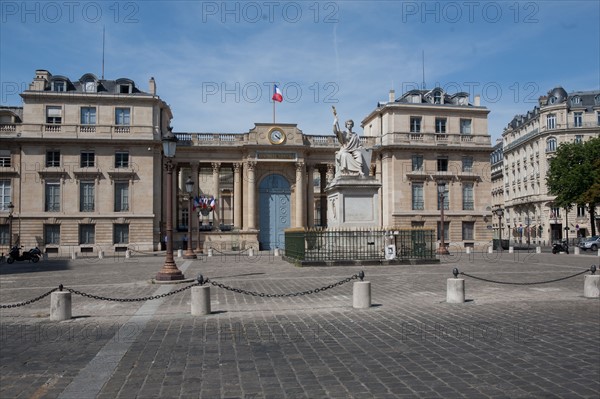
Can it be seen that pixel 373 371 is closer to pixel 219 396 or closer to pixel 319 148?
pixel 219 396

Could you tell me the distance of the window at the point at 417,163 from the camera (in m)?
49.4

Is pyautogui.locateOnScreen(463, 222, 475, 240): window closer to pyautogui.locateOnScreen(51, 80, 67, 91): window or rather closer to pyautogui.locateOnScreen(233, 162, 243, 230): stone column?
pyautogui.locateOnScreen(233, 162, 243, 230): stone column

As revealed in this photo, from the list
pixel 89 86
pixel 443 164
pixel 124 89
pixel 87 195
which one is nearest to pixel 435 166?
pixel 443 164

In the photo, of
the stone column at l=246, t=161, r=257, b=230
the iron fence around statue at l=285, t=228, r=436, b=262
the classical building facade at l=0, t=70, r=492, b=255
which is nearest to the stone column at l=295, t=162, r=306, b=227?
the classical building facade at l=0, t=70, r=492, b=255

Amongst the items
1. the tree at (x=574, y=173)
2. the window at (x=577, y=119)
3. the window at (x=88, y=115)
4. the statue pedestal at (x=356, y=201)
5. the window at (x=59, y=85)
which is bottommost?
the statue pedestal at (x=356, y=201)

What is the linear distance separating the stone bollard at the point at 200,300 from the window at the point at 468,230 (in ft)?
139

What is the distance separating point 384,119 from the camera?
50.5m

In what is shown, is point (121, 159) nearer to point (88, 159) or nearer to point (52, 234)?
point (88, 159)

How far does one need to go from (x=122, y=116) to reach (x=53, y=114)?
5457 mm

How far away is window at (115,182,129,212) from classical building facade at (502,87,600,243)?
156 ft

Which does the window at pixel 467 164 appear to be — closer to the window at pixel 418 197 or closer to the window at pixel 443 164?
the window at pixel 443 164

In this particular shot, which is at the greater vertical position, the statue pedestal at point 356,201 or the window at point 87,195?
the window at point 87,195

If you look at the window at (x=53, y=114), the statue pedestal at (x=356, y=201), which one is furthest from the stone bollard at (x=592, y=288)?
the window at (x=53, y=114)

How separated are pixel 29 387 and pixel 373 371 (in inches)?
153
